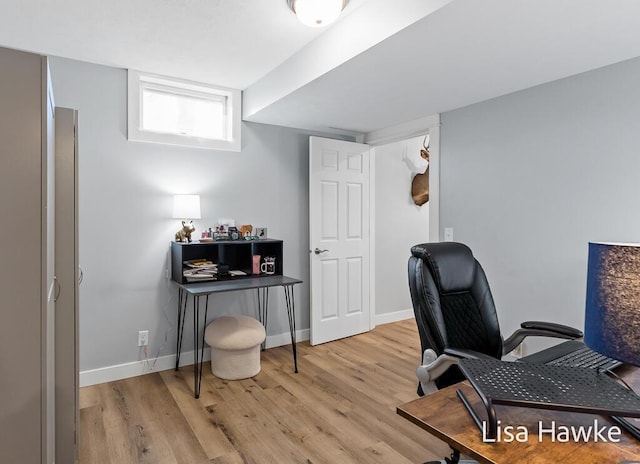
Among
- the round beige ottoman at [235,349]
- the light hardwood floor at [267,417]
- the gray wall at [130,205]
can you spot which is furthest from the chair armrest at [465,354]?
the gray wall at [130,205]

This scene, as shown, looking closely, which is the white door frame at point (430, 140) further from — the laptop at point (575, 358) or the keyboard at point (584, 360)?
the keyboard at point (584, 360)

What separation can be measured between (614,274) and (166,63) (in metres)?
3.07

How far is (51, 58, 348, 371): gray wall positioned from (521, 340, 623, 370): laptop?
2668 millimetres

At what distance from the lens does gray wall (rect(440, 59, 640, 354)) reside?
2.28 metres

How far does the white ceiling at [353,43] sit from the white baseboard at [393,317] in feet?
8.23

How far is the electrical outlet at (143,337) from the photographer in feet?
10.4

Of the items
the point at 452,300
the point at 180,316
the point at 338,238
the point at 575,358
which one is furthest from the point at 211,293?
the point at 575,358

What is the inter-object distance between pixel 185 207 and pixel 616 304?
9.41 ft

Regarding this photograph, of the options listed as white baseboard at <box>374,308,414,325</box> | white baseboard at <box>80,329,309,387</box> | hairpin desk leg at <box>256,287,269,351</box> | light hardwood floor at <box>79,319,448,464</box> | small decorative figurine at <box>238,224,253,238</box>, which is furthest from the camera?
white baseboard at <box>374,308,414,325</box>

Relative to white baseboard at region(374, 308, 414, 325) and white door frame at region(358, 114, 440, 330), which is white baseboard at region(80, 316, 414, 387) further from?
white door frame at region(358, 114, 440, 330)

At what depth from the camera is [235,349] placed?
3.00 meters

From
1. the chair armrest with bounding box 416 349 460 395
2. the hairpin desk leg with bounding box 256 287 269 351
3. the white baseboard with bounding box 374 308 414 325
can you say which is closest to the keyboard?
the chair armrest with bounding box 416 349 460 395

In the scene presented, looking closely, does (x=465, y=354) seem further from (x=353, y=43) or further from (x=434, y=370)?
(x=353, y=43)

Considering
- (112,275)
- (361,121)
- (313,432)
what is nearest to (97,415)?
(112,275)
